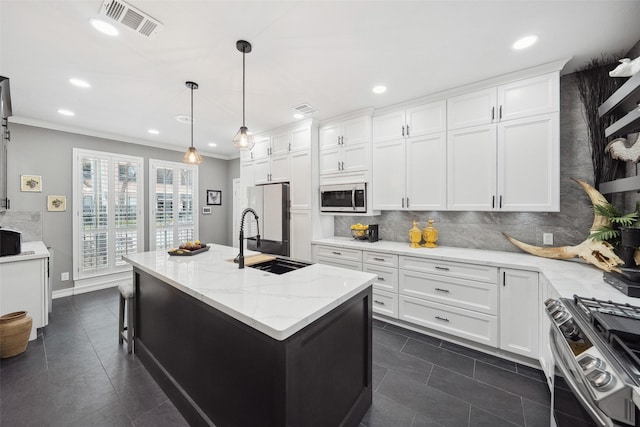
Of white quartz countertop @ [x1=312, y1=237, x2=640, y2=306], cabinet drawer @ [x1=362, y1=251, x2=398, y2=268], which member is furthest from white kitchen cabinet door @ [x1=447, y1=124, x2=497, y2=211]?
cabinet drawer @ [x1=362, y1=251, x2=398, y2=268]

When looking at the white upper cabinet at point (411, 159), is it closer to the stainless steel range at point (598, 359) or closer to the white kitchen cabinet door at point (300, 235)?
the white kitchen cabinet door at point (300, 235)

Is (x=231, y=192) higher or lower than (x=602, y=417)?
higher

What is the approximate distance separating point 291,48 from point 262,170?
2513 mm

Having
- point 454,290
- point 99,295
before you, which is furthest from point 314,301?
point 99,295

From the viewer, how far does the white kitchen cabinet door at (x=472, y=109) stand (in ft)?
8.40

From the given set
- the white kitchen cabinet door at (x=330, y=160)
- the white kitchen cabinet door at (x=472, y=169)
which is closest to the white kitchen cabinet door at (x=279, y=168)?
the white kitchen cabinet door at (x=330, y=160)

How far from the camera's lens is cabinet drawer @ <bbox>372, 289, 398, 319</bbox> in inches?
114

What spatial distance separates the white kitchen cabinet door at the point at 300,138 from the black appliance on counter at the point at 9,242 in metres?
3.37

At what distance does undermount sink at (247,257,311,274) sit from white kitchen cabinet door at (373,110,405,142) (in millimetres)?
2091

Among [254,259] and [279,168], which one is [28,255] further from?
Result: [279,168]

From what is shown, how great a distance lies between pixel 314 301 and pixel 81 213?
4908 millimetres

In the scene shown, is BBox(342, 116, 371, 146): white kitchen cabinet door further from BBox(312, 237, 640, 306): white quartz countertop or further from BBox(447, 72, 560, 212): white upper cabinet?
BBox(312, 237, 640, 306): white quartz countertop

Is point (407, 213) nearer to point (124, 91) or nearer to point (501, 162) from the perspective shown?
point (501, 162)

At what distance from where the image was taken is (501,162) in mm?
2492
